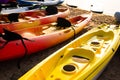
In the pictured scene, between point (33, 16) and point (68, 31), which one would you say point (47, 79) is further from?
point (33, 16)

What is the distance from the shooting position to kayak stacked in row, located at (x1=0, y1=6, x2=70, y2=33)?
14.4 feet

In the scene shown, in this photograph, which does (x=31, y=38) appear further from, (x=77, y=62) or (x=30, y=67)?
(x=77, y=62)

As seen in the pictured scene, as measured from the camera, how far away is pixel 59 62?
2.98 metres

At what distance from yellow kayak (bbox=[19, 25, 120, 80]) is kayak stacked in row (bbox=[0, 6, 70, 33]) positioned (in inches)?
56.4

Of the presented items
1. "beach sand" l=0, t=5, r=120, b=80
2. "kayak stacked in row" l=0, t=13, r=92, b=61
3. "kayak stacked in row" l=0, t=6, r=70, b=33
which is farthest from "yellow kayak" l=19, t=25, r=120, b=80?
"kayak stacked in row" l=0, t=6, r=70, b=33

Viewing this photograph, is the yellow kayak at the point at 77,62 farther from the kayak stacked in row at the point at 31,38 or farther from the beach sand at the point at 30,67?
the kayak stacked in row at the point at 31,38

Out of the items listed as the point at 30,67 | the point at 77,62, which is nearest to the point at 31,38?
the point at 30,67

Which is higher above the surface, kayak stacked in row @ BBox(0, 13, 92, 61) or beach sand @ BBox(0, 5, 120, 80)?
kayak stacked in row @ BBox(0, 13, 92, 61)

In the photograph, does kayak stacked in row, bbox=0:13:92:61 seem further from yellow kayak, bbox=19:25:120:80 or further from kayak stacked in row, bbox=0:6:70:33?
yellow kayak, bbox=19:25:120:80

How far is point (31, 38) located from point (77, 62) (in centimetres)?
108

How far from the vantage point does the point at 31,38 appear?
3.69 metres

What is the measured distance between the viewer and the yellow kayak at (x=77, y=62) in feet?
8.54

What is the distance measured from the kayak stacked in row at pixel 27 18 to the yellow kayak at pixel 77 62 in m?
1.43

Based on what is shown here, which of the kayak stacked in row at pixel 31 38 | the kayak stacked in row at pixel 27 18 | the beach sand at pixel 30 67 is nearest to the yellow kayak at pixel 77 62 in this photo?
the beach sand at pixel 30 67
